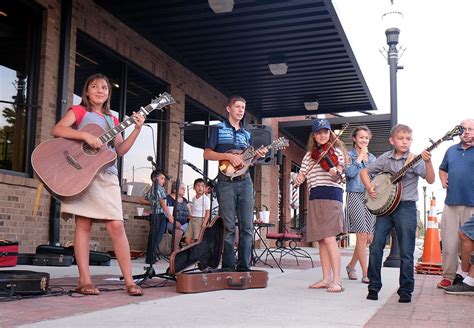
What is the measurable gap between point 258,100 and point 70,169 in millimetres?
9597

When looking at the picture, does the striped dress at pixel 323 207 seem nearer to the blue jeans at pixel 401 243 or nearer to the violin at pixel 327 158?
the violin at pixel 327 158

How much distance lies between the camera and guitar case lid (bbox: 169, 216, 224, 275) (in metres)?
5.12

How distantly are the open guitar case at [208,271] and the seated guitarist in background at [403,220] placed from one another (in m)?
1.17

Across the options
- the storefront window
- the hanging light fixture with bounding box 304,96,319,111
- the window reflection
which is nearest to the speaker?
the window reflection

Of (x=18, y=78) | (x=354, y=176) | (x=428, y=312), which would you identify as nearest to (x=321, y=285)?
(x=354, y=176)

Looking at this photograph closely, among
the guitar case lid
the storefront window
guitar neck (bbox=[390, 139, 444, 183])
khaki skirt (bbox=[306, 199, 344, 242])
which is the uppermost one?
the storefront window

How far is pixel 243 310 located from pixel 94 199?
1473 mm

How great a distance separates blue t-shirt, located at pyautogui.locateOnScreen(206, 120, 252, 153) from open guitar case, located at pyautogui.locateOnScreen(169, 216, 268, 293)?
0.72 m

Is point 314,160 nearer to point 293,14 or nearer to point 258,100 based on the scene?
point 293,14

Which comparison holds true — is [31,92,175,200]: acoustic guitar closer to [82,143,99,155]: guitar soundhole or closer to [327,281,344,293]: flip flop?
[82,143,99,155]: guitar soundhole

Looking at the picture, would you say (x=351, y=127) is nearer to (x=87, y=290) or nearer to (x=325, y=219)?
(x=325, y=219)

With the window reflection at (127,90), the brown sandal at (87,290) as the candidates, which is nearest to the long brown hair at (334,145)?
the brown sandal at (87,290)

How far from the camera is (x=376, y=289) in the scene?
4.52m

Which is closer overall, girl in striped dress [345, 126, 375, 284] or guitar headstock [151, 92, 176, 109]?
guitar headstock [151, 92, 176, 109]
